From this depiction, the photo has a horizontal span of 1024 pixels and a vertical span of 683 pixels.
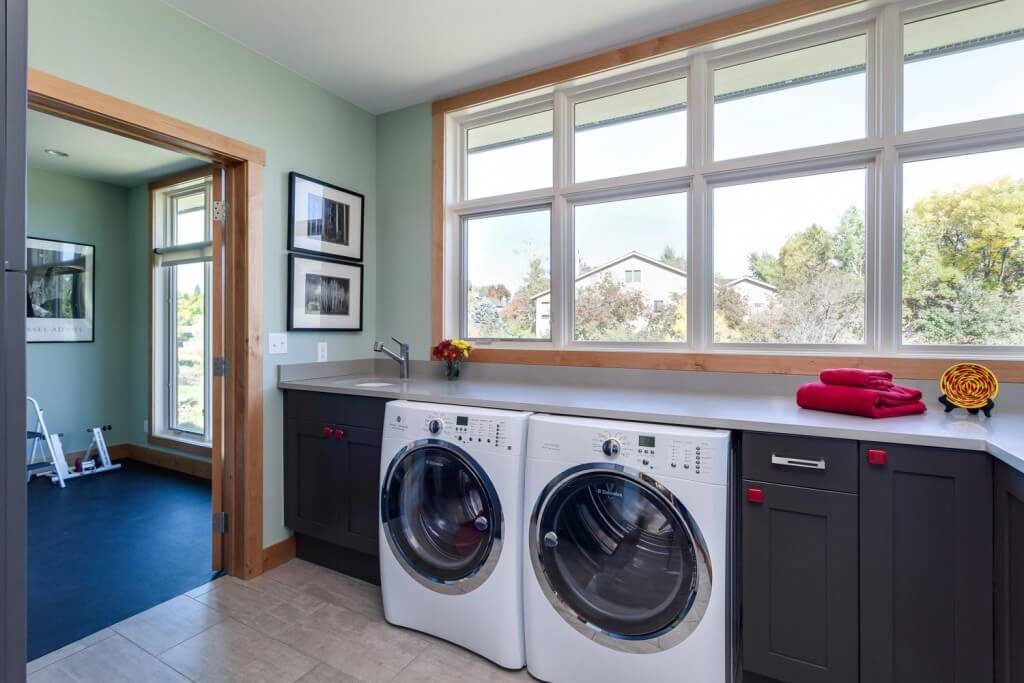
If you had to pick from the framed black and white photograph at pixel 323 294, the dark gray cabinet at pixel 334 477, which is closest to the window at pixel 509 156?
the framed black and white photograph at pixel 323 294

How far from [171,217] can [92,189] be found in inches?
29.0

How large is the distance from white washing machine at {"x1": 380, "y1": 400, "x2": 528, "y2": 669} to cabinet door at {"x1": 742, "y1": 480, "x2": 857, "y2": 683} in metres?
0.77

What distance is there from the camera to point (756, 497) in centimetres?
152

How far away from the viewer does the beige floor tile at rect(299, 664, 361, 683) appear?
5.69 feet

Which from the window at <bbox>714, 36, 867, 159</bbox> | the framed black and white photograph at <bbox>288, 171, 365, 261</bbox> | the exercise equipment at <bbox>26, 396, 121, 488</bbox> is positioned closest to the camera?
the window at <bbox>714, 36, 867, 159</bbox>

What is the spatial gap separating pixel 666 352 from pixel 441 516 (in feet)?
4.28

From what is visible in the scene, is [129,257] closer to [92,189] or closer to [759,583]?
[92,189]

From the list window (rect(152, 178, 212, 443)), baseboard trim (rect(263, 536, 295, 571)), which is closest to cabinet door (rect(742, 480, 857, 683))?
baseboard trim (rect(263, 536, 295, 571))

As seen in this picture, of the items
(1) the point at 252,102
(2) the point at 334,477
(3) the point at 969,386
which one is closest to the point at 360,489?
(2) the point at 334,477

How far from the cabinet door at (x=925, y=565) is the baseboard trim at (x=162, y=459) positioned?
14.8 ft

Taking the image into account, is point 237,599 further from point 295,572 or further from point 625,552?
point 625,552

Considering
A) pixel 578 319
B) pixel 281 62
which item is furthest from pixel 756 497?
pixel 281 62

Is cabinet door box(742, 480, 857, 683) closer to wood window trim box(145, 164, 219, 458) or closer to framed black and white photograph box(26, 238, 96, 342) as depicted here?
wood window trim box(145, 164, 219, 458)

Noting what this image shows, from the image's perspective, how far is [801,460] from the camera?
1.47 m
